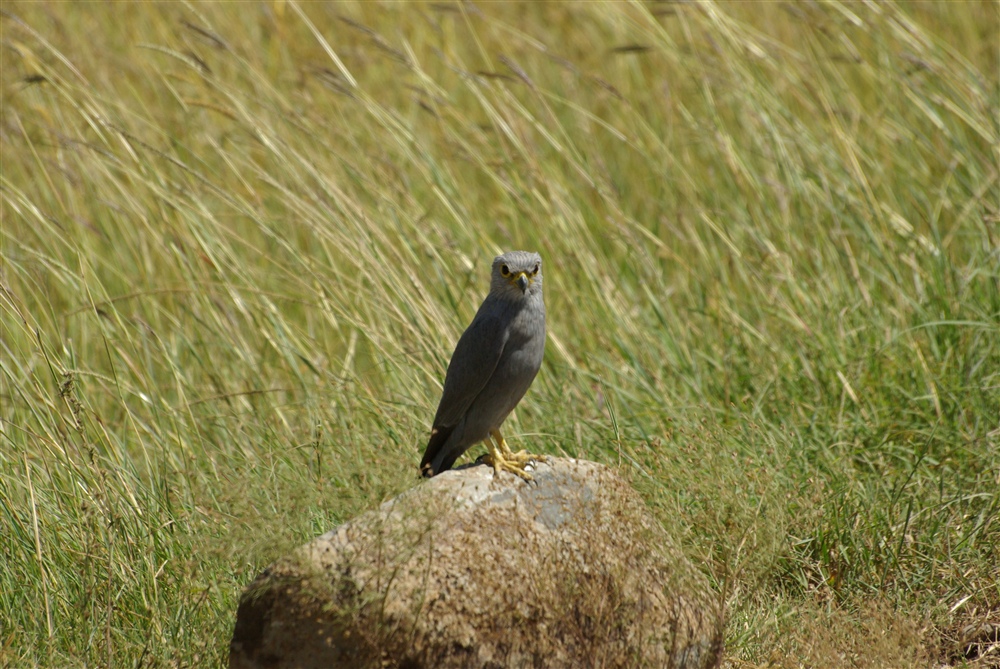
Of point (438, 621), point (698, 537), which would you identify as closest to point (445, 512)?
point (438, 621)

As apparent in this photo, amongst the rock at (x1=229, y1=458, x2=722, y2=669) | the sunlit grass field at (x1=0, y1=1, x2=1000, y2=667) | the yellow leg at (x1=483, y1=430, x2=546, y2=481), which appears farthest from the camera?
the sunlit grass field at (x1=0, y1=1, x2=1000, y2=667)

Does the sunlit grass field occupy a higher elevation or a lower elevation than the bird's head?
lower

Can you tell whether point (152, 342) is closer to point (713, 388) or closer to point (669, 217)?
point (713, 388)

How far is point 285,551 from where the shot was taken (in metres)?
2.64

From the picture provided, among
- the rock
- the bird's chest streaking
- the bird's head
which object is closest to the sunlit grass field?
the rock

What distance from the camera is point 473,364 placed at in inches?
120

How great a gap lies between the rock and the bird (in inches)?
9.9

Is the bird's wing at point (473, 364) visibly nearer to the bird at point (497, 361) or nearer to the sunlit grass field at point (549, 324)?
the bird at point (497, 361)

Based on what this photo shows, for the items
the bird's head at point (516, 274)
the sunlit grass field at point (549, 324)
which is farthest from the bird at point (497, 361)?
the sunlit grass field at point (549, 324)

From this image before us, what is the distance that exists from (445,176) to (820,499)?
7.18 feet

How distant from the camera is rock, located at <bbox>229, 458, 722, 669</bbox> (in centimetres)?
246

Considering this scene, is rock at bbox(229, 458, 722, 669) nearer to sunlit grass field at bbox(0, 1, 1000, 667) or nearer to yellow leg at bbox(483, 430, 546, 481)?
yellow leg at bbox(483, 430, 546, 481)

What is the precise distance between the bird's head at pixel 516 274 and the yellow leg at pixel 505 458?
16.6 inches

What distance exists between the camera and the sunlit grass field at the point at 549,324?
2.97 meters
